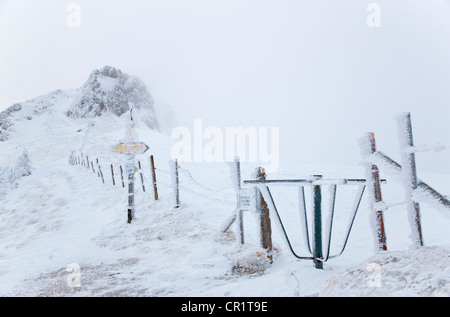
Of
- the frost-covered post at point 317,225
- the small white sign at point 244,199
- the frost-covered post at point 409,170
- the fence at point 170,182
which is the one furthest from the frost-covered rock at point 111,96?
the frost-covered post at point 409,170

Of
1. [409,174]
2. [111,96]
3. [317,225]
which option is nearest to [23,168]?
[317,225]

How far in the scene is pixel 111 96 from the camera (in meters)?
53.8

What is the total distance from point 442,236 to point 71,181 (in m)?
16.4

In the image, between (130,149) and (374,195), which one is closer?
(374,195)

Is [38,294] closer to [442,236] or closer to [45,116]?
[442,236]

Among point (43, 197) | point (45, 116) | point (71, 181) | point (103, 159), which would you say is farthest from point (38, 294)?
point (45, 116)

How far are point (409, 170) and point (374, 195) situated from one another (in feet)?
1.97

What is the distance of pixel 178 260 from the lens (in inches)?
189

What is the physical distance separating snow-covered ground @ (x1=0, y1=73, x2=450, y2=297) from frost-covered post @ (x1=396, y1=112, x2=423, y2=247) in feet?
0.78

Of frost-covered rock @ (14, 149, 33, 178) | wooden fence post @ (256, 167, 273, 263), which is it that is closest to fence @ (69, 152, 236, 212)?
wooden fence post @ (256, 167, 273, 263)

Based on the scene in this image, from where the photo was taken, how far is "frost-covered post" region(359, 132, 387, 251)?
3.37m

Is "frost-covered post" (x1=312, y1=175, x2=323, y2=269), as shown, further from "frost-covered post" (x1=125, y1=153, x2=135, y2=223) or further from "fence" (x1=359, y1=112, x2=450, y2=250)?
"frost-covered post" (x1=125, y1=153, x2=135, y2=223)

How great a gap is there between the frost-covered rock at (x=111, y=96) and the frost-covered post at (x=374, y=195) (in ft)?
169

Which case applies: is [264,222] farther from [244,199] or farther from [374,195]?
[374,195]
